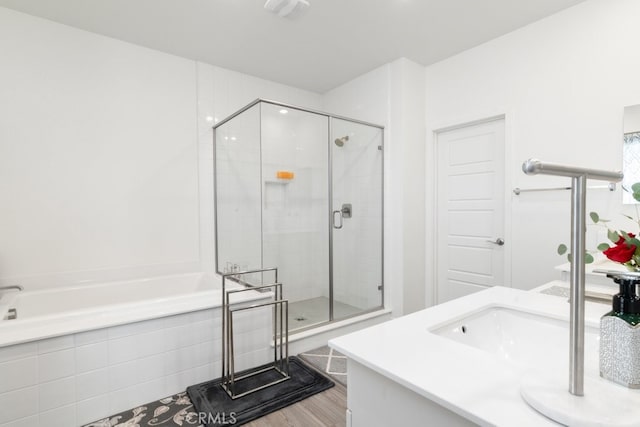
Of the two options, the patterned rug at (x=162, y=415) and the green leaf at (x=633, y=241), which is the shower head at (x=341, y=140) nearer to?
the patterned rug at (x=162, y=415)

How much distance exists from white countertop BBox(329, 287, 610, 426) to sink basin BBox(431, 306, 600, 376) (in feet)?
0.09

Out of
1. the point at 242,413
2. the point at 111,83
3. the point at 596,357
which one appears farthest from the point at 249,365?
the point at 111,83

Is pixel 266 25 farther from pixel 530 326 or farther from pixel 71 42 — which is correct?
pixel 530 326

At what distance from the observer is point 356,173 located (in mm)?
3342

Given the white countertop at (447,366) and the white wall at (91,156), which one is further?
the white wall at (91,156)

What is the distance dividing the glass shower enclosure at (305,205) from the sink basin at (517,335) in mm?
1828

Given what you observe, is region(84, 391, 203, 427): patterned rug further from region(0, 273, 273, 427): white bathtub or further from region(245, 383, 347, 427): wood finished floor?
region(245, 383, 347, 427): wood finished floor

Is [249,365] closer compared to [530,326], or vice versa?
[530,326]

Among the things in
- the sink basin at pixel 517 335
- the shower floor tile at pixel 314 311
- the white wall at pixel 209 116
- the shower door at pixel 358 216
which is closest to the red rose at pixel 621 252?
the sink basin at pixel 517 335

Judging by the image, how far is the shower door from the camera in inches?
127

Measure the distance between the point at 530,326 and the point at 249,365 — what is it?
1.83 m

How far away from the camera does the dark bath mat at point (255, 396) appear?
176 cm

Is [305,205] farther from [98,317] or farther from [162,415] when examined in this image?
[162,415]

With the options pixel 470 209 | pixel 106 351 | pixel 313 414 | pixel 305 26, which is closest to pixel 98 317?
pixel 106 351
